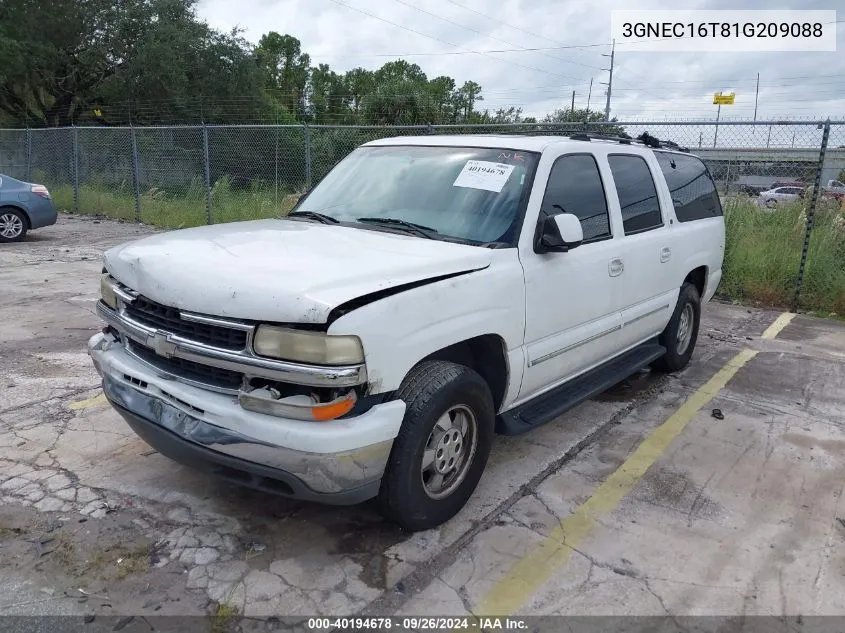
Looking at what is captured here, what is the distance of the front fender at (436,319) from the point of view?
8.82ft

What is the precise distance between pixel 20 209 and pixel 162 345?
1169 cm

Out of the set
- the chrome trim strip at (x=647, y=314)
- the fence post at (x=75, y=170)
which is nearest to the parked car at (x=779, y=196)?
the chrome trim strip at (x=647, y=314)

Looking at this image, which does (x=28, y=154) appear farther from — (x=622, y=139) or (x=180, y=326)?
(x=180, y=326)

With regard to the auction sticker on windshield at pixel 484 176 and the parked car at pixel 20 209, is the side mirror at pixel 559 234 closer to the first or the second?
the auction sticker on windshield at pixel 484 176

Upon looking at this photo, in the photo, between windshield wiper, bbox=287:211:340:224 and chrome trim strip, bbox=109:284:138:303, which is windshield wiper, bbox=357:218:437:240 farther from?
chrome trim strip, bbox=109:284:138:303

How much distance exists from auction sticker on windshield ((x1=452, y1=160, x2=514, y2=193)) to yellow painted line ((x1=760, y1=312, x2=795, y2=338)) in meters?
4.69

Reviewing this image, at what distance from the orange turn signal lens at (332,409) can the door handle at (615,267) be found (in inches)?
86.4

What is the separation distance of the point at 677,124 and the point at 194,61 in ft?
83.0

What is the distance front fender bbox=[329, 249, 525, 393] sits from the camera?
2688mm

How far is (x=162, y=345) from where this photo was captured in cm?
298

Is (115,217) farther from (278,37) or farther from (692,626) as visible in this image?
(278,37)

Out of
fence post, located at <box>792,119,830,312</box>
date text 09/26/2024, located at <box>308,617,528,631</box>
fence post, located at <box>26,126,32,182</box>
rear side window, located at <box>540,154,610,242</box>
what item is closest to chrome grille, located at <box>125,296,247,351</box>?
date text 09/26/2024, located at <box>308,617,528,631</box>

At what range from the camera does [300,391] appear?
2721 millimetres

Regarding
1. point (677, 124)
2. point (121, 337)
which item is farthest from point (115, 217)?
point (121, 337)
